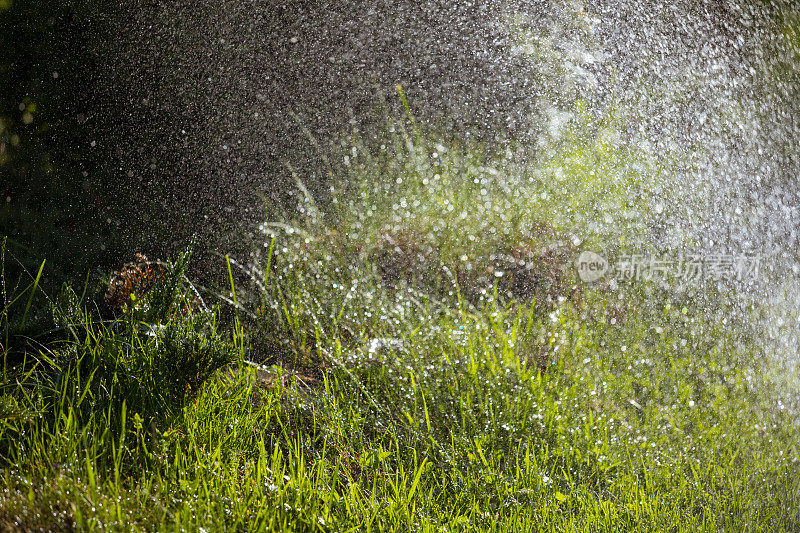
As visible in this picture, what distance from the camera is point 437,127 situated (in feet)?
7.72

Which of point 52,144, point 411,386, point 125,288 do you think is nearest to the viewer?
point 411,386

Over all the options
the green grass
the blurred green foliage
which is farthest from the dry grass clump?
the blurred green foliage

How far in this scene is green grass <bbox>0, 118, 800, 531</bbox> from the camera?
1337mm

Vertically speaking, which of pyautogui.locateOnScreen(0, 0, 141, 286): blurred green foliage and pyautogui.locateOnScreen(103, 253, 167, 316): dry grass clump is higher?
pyautogui.locateOnScreen(0, 0, 141, 286): blurred green foliage

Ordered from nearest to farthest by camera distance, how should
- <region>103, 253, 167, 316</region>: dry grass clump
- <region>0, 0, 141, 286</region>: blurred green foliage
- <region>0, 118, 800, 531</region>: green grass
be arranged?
1. <region>0, 118, 800, 531</region>: green grass
2. <region>103, 253, 167, 316</region>: dry grass clump
3. <region>0, 0, 141, 286</region>: blurred green foliage

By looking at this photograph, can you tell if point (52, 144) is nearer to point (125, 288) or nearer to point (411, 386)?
point (125, 288)

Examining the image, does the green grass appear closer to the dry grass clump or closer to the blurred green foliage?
the dry grass clump

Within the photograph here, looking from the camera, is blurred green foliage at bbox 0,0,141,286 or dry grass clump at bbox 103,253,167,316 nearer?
dry grass clump at bbox 103,253,167,316

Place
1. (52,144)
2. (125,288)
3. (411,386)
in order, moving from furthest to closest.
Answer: (52,144) < (125,288) < (411,386)

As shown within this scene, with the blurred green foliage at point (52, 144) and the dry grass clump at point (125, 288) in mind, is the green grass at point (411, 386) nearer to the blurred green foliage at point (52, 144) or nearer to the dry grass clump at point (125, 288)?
the dry grass clump at point (125, 288)

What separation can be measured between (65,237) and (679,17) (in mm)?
2545

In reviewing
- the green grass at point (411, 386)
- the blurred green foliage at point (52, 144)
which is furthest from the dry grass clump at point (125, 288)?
A: the blurred green foliage at point (52, 144)

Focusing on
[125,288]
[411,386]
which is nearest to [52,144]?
[125,288]

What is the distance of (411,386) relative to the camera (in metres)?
1.71
